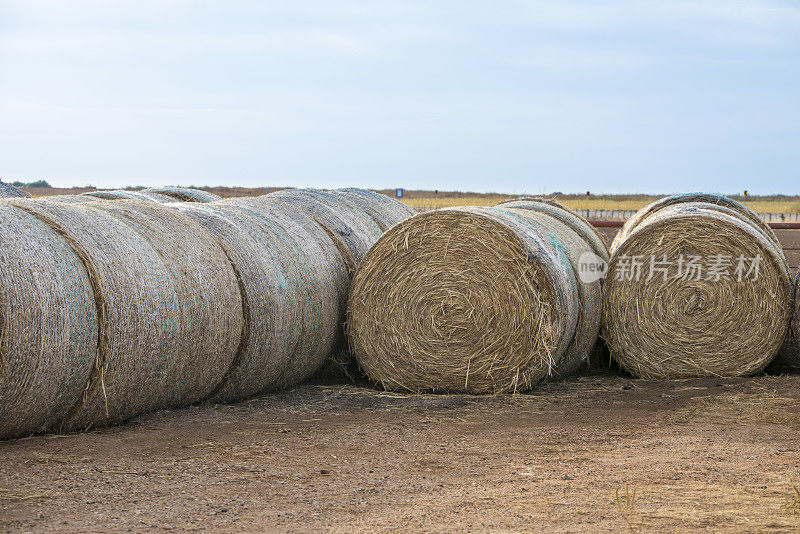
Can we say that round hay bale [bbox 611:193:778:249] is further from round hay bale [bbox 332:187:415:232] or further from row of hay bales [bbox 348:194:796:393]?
round hay bale [bbox 332:187:415:232]

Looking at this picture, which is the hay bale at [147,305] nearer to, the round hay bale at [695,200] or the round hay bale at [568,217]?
the round hay bale at [568,217]

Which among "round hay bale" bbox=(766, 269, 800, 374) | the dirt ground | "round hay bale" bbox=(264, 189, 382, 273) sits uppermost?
"round hay bale" bbox=(264, 189, 382, 273)

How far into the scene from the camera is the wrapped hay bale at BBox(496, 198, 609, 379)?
7.47 meters

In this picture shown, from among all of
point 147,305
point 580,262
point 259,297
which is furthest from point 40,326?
point 580,262

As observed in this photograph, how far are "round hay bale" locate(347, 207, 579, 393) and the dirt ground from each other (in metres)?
0.29

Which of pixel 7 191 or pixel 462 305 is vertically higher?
pixel 7 191

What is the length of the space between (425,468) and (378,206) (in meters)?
4.65

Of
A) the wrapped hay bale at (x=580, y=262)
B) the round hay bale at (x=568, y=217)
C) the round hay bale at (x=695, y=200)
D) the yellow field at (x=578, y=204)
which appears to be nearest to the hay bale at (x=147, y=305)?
the wrapped hay bale at (x=580, y=262)

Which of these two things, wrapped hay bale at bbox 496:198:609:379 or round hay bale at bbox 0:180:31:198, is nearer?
wrapped hay bale at bbox 496:198:609:379

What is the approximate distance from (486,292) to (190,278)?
217 cm

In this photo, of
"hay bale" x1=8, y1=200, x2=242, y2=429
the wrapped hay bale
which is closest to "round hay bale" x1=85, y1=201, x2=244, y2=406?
"hay bale" x1=8, y1=200, x2=242, y2=429

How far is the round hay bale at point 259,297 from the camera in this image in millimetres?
6438

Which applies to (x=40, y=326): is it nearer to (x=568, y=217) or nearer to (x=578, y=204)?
(x=568, y=217)

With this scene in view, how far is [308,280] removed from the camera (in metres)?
7.13
